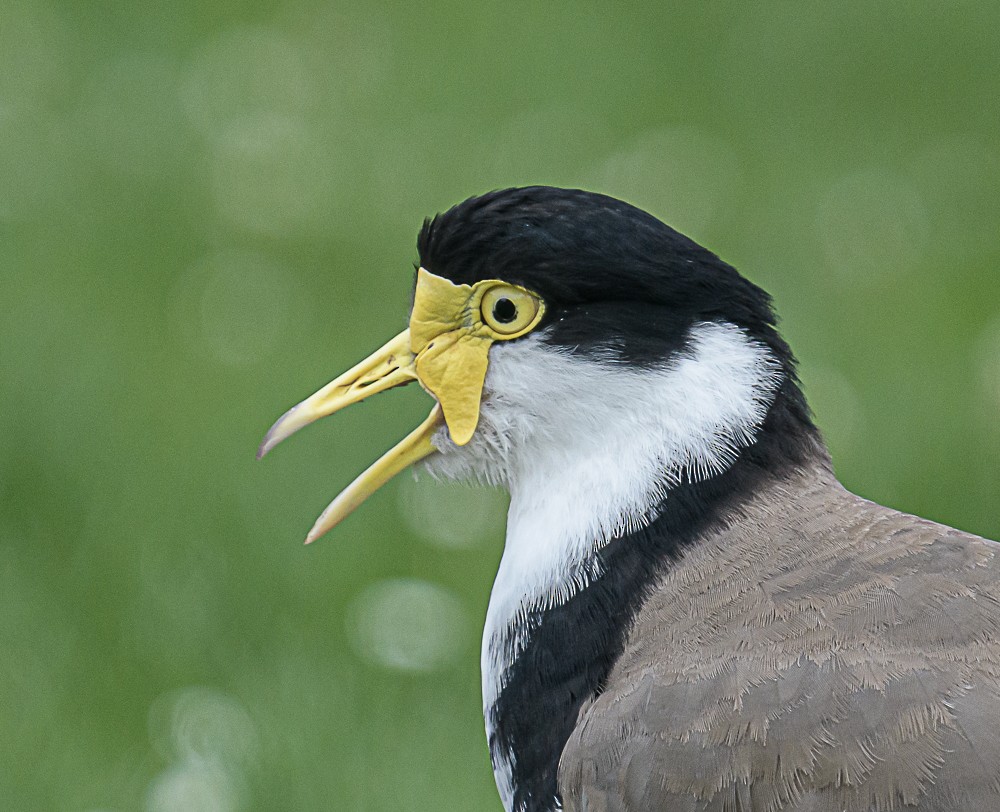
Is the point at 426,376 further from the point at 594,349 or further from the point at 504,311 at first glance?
the point at 594,349

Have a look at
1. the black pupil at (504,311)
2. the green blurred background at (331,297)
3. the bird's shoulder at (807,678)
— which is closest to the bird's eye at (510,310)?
the black pupil at (504,311)

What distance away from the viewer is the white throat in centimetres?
283

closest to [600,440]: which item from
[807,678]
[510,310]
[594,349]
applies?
[594,349]

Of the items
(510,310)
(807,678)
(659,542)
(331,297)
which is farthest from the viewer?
(331,297)

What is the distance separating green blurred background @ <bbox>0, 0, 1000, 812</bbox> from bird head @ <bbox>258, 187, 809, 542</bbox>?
1334 millimetres

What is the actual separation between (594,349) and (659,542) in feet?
1.21

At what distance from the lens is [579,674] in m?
2.73

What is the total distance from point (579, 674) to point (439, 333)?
2.36 ft

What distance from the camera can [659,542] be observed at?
111 inches

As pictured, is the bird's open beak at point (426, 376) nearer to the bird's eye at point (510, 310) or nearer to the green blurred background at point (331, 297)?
the bird's eye at point (510, 310)

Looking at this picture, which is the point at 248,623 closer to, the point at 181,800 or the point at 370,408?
the point at 181,800

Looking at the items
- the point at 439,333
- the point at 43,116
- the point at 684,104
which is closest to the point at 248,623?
the point at 439,333

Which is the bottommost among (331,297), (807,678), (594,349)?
(331,297)

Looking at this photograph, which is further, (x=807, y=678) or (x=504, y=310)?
(x=504, y=310)
